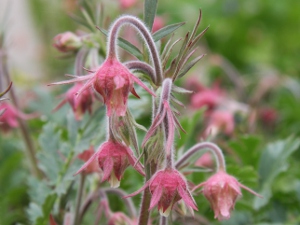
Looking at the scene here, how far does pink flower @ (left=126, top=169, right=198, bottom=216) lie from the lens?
1018 mm

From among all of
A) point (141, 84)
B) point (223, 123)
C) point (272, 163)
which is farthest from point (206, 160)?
point (141, 84)

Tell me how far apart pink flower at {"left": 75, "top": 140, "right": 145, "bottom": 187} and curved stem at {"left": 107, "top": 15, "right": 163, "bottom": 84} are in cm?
15

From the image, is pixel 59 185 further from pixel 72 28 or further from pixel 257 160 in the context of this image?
pixel 72 28

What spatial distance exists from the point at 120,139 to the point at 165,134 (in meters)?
0.08

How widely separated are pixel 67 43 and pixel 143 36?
469mm

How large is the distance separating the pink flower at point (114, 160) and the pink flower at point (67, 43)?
499 mm

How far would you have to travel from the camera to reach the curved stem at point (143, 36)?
1.03m

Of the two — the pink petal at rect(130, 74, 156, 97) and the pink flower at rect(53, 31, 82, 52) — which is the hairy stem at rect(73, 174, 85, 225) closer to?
the pink flower at rect(53, 31, 82, 52)

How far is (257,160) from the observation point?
1769 millimetres

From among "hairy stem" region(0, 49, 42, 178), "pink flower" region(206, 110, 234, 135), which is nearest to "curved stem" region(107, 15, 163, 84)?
"hairy stem" region(0, 49, 42, 178)

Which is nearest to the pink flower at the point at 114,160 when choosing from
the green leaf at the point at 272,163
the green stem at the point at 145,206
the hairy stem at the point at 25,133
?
the green stem at the point at 145,206

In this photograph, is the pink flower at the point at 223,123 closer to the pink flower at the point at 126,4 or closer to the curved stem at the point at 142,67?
the pink flower at the point at 126,4

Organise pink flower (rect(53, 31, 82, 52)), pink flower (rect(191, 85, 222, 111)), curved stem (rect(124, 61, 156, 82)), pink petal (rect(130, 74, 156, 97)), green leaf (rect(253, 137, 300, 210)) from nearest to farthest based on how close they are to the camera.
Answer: pink petal (rect(130, 74, 156, 97)) → curved stem (rect(124, 61, 156, 82)) → pink flower (rect(53, 31, 82, 52)) → green leaf (rect(253, 137, 300, 210)) → pink flower (rect(191, 85, 222, 111))

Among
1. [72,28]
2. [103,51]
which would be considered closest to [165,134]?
[103,51]
